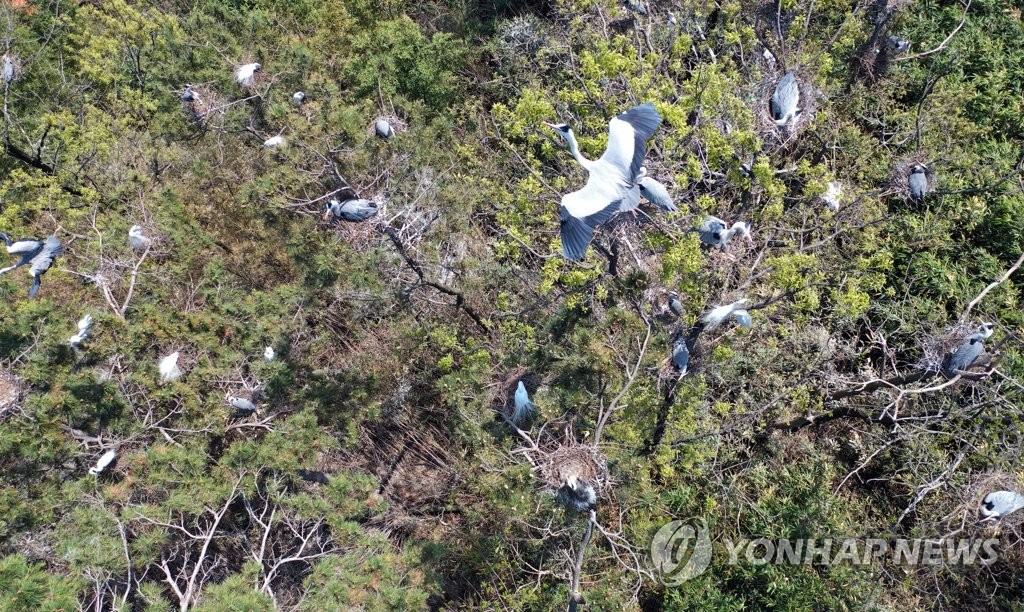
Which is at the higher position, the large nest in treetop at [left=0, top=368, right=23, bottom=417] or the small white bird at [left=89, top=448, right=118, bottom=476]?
the large nest in treetop at [left=0, top=368, right=23, bottom=417]

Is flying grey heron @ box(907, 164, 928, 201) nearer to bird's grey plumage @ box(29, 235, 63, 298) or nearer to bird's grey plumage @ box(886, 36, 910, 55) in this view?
bird's grey plumage @ box(886, 36, 910, 55)

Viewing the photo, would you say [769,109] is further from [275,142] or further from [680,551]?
[275,142]

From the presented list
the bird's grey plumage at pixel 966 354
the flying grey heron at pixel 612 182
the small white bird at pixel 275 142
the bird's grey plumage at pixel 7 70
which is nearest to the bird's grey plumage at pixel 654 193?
the flying grey heron at pixel 612 182

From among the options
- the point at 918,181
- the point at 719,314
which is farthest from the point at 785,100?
the point at 719,314

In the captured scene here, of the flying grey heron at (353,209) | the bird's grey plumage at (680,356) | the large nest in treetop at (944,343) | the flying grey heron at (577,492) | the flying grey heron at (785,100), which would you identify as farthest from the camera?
the large nest in treetop at (944,343)

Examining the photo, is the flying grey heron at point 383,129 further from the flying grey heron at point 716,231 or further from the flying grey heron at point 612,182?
the flying grey heron at point 716,231

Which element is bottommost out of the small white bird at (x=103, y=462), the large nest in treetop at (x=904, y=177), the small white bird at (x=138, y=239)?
the small white bird at (x=103, y=462)

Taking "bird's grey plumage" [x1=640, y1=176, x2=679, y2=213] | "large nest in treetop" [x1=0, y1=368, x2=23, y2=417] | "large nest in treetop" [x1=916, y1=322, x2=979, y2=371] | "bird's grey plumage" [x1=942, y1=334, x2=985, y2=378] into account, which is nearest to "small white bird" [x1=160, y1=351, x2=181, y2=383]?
"large nest in treetop" [x1=0, y1=368, x2=23, y2=417]
